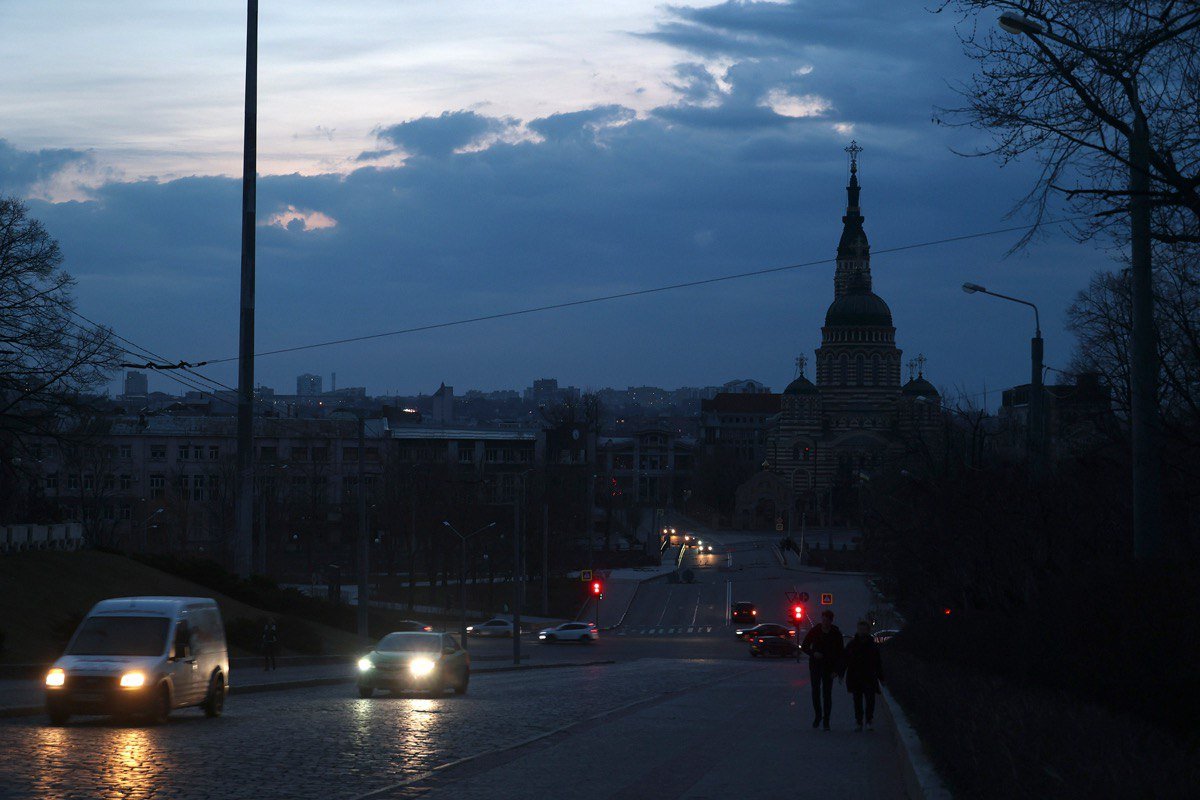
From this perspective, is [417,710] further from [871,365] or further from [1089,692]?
[871,365]

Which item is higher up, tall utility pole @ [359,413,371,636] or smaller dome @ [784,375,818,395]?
smaller dome @ [784,375,818,395]

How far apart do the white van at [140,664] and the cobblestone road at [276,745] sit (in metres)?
0.35

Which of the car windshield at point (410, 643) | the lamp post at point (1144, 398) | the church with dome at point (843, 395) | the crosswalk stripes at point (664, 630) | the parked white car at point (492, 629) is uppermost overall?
the church with dome at point (843, 395)

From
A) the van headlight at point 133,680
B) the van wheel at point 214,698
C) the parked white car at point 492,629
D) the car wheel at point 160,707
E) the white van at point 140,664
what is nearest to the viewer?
the white van at point 140,664

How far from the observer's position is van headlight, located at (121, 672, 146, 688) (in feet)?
59.8

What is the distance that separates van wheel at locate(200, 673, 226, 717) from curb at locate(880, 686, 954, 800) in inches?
382

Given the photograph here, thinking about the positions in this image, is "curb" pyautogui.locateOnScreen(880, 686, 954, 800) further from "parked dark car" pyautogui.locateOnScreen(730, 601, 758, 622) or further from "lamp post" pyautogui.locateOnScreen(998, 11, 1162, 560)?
"parked dark car" pyautogui.locateOnScreen(730, 601, 758, 622)

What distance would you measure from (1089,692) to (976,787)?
4.89 m

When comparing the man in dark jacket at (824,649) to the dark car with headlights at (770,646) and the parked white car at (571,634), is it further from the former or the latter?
the parked white car at (571,634)

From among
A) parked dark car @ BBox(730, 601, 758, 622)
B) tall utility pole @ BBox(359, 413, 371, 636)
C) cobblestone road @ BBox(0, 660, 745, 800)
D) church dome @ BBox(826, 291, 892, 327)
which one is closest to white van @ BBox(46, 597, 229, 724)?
cobblestone road @ BBox(0, 660, 745, 800)

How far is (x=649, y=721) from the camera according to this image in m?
20.8

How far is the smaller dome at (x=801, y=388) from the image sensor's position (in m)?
191

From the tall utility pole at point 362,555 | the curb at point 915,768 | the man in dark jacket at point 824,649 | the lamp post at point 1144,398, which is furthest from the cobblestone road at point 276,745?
the tall utility pole at point 362,555

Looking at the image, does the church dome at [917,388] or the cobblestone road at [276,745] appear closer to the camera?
the cobblestone road at [276,745]
